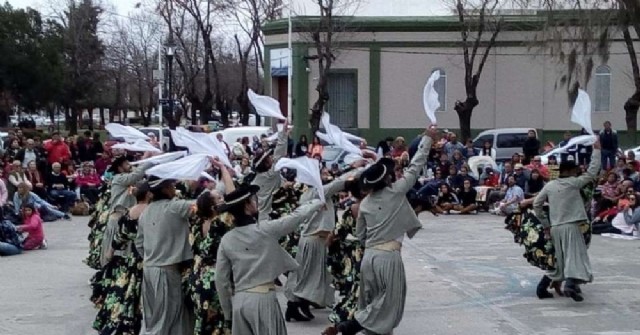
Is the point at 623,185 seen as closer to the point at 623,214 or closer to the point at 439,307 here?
the point at 623,214

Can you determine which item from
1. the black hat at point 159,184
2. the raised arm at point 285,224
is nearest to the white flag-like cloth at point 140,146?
the black hat at point 159,184

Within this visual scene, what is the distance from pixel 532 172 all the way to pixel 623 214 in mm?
3787

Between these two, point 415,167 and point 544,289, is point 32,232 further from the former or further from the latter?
point 415,167

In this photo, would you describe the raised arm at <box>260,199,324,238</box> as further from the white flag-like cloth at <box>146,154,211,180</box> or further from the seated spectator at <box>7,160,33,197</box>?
the seated spectator at <box>7,160,33,197</box>

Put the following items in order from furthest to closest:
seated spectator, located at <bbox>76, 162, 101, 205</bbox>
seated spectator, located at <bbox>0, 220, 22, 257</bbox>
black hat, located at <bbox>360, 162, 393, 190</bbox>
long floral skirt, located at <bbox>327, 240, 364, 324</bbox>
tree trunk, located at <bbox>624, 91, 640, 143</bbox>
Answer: tree trunk, located at <bbox>624, 91, 640, 143</bbox> → seated spectator, located at <bbox>76, 162, 101, 205</bbox> → seated spectator, located at <bbox>0, 220, 22, 257</bbox> → long floral skirt, located at <bbox>327, 240, 364, 324</bbox> → black hat, located at <bbox>360, 162, 393, 190</bbox>

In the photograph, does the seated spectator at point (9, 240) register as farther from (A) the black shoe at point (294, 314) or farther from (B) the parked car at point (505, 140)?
(B) the parked car at point (505, 140)

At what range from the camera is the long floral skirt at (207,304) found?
7957 mm

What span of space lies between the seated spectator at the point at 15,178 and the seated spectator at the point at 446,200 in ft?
30.7

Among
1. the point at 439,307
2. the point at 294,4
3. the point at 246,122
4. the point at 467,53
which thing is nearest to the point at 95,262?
the point at 439,307

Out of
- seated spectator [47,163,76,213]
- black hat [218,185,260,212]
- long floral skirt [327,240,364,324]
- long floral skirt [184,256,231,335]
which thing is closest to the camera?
black hat [218,185,260,212]

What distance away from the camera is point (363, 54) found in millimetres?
39781

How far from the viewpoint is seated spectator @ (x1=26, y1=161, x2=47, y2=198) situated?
76.3 feet

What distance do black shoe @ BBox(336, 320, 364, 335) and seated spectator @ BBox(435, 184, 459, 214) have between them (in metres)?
15.0

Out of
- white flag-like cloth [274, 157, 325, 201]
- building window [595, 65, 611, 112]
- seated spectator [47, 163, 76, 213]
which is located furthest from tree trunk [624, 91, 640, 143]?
white flag-like cloth [274, 157, 325, 201]
